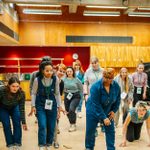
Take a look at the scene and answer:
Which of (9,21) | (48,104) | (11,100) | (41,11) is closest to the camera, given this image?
(48,104)

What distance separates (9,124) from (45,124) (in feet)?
1.79

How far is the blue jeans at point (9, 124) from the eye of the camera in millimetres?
4105

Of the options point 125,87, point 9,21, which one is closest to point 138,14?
point 9,21

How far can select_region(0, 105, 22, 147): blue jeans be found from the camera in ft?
13.5

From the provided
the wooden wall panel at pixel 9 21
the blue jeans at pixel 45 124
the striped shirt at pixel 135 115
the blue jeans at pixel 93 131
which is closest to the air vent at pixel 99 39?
the wooden wall panel at pixel 9 21

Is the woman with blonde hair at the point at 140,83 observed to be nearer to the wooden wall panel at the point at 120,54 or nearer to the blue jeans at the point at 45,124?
the blue jeans at the point at 45,124

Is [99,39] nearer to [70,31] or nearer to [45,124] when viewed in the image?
[70,31]

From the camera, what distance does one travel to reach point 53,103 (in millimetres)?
4039

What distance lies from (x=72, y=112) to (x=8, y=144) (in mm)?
2061

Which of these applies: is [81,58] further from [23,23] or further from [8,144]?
[8,144]

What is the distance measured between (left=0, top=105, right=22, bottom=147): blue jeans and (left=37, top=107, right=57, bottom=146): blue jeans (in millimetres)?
380

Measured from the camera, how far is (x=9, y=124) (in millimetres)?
4133

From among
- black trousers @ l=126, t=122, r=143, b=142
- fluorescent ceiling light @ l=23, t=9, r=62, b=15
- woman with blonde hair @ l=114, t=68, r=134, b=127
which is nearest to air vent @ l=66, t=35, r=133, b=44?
fluorescent ceiling light @ l=23, t=9, r=62, b=15

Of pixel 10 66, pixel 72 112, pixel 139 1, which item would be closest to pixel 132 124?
pixel 72 112
